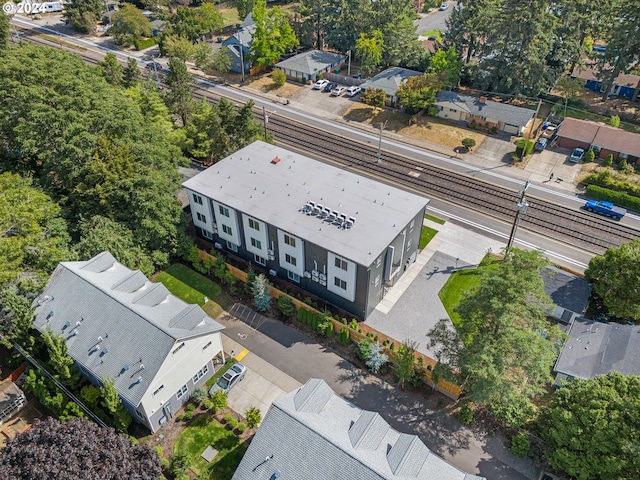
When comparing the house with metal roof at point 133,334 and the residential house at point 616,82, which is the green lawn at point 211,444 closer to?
the house with metal roof at point 133,334

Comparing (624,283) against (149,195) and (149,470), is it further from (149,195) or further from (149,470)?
(149,195)

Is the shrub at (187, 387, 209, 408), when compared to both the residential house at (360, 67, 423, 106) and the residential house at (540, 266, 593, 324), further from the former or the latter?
the residential house at (360, 67, 423, 106)

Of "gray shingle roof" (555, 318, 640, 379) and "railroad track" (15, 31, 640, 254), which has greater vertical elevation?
"gray shingle roof" (555, 318, 640, 379)

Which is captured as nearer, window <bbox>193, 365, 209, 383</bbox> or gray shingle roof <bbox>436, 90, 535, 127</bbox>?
window <bbox>193, 365, 209, 383</bbox>

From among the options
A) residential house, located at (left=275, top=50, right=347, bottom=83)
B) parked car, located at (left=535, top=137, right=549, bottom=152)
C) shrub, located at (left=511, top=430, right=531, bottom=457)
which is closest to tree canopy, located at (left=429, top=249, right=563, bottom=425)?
shrub, located at (left=511, top=430, right=531, bottom=457)

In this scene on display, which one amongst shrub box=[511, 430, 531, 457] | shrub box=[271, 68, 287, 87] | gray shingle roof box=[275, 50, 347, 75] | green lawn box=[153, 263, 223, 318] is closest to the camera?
shrub box=[511, 430, 531, 457]

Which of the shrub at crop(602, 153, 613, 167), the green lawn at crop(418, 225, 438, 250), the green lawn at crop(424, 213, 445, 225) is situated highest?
the shrub at crop(602, 153, 613, 167)

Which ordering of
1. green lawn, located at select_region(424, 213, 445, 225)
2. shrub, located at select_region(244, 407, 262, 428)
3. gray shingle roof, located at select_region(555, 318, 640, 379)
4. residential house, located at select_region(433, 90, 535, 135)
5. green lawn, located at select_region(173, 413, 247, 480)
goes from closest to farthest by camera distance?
green lawn, located at select_region(173, 413, 247, 480), shrub, located at select_region(244, 407, 262, 428), gray shingle roof, located at select_region(555, 318, 640, 379), green lawn, located at select_region(424, 213, 445, 225), residential house, located at select_region(433, 90, 535, 135)

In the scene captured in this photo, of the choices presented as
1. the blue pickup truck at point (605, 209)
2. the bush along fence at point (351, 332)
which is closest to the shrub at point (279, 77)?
the bush along fence at point (351, 332)
